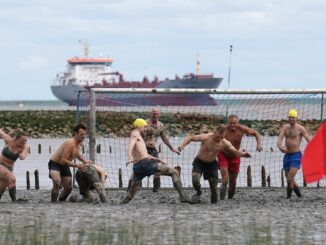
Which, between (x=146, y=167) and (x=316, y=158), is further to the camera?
(x=146, y=167)

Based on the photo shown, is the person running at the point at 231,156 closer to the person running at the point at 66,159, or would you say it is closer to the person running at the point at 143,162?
the person running at the point at 143,162

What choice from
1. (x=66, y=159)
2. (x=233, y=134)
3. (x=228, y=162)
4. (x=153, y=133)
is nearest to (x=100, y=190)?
(x=66, y=159)

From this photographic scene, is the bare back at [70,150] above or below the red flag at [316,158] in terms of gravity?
below

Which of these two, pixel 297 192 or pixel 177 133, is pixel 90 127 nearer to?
pixel 297 192

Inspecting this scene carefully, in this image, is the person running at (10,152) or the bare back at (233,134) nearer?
the person running at (10,152)

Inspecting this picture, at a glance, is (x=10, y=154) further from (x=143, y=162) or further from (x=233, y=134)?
(x=233, y=134)

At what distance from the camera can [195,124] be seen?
226 feet

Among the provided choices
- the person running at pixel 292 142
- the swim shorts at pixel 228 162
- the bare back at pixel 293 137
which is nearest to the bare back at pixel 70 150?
the swim shorts at pixel 228 162

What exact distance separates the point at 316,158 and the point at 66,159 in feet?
25.6

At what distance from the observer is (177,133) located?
206ft

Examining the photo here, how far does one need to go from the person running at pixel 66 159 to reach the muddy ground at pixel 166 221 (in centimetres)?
41

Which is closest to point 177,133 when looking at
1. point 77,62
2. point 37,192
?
point 37,192

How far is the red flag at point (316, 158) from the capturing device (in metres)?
12.5

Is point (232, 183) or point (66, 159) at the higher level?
point (66, 159)
